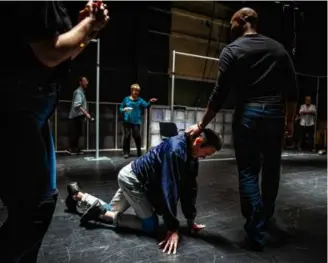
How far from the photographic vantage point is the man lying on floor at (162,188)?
1728 mm

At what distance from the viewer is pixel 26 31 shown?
73cm

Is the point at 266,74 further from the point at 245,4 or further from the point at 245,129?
the point at 245,4

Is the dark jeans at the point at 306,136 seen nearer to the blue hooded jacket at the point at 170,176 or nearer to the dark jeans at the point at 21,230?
the blue hooded jacket at the point at 170,176

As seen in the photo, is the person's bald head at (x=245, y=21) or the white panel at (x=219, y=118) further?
the white panel at (x=219, y=118)

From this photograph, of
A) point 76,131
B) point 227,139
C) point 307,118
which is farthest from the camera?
point 227,139

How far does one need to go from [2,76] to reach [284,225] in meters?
2.10

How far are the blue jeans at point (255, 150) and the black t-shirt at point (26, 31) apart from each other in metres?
1.21

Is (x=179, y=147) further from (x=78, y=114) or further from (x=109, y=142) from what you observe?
(x=109, y=142)

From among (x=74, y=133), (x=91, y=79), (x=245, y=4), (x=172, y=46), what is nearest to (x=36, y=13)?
(x=74, y=133)

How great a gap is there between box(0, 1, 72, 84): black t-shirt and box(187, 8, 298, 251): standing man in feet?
3.64

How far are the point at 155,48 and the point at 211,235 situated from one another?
5.58m

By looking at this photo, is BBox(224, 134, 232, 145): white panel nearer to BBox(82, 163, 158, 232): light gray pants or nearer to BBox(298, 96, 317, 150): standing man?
BBox(298, 96, 317, 150): standing man

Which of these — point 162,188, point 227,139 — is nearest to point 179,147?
point 162,188

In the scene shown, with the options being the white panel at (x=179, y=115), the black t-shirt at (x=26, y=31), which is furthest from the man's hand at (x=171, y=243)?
the white panel at (x=179, y=115)
